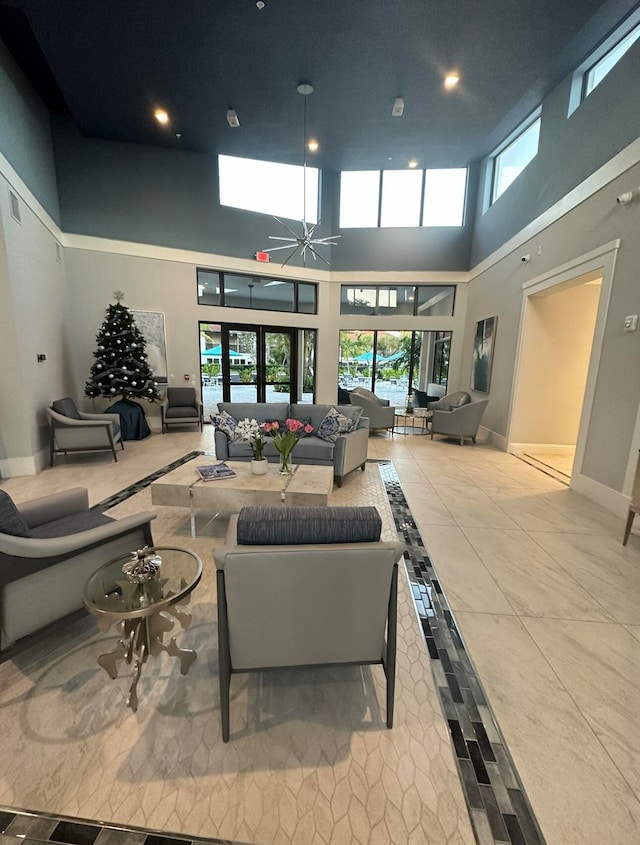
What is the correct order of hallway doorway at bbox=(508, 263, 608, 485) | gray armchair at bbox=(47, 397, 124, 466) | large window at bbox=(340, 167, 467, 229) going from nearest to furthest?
1. gray armchair at bbox=(47, 397, 124, 466)
2. hallway doorway at bbox=(508, 263, 608, 485)
3. large window at bbox=(340, 167, 467, 229)

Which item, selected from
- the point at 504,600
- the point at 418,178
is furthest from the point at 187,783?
the point at 418,178

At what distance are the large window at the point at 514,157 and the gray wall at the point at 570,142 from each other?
13.3 inches

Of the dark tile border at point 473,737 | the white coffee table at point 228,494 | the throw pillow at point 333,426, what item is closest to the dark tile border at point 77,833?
the dark tile border at point 473,737

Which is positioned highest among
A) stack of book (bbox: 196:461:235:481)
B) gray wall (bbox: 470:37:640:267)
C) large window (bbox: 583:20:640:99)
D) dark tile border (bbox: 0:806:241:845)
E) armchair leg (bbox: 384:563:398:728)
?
large window (bbox: 583:20:640:99)

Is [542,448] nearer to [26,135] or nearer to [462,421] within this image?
[462,421]

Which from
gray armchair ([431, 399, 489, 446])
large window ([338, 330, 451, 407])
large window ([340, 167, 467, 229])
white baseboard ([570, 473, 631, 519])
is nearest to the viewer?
white baseboard ([570, 473, 631, 519])

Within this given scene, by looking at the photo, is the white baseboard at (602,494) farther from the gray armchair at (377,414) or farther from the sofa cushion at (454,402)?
the gray armchair at (377,414)

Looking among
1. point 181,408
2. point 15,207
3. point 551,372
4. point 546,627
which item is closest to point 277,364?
point 181,408

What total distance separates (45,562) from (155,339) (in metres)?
6.35

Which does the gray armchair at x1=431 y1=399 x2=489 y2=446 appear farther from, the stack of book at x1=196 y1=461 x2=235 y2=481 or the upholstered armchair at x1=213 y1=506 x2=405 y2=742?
the upholstered armchair at x1=213 y1=506 x2=405 y2=742

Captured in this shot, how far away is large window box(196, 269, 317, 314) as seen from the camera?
7715 mm

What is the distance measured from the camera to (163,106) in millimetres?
5527

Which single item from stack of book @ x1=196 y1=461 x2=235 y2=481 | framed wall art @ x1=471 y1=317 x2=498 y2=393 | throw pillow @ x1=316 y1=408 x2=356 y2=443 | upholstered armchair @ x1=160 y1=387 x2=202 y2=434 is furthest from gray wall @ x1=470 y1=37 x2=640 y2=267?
upholstered armchair @ x1=160 y1=387 x2=202 y2=434

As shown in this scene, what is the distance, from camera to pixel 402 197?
27.4 feet
